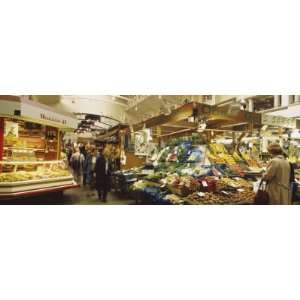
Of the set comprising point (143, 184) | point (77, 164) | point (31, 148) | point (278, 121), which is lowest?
point (143, 184)

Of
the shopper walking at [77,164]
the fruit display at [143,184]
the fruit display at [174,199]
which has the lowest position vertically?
the fruit display at [174,199]

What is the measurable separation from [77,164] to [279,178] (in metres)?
2.28

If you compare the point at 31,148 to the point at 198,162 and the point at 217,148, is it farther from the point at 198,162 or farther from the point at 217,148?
the point at 217,148

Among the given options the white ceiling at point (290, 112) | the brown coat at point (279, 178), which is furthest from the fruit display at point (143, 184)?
the white ceiling at point (290, 112)

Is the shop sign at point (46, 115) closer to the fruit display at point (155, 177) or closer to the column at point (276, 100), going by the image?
the fruit display at point (155, 177)

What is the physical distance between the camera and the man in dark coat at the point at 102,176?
137 inches

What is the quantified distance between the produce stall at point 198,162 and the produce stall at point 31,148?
31.6 inches

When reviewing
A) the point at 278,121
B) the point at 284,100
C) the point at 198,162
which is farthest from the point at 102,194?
the point at 284,100

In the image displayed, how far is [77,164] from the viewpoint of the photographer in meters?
3.48
